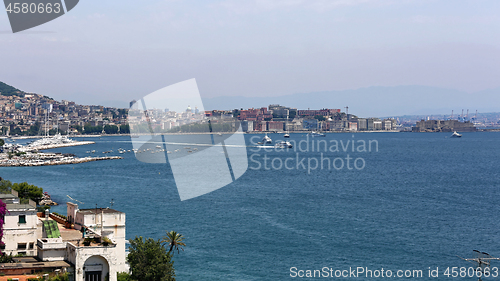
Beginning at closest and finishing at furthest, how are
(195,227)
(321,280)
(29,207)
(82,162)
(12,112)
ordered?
1. (29,207)
2. (321,280)
3. (195,227)
4. (82,162)
5. (12,112)

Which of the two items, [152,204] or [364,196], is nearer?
[152,204]

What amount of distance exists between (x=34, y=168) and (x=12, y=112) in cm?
8847

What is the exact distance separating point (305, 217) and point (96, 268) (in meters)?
11.4

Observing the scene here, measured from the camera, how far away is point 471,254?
13.9 m

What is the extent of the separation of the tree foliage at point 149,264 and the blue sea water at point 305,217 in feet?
8.33

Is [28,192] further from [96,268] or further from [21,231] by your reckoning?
[96,268]

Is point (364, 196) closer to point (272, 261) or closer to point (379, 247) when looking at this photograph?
point (379, 247)

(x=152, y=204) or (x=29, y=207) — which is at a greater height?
(x=29, y=207)

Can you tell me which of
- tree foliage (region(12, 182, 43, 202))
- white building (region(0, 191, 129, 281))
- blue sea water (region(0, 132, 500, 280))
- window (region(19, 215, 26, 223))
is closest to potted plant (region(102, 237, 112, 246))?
white building (region(0, 191, 129, 281))

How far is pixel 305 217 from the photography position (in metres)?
18.5

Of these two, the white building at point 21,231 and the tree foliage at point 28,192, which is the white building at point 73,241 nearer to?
the white building at point 21,231

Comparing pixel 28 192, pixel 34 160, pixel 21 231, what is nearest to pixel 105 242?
pixel 21 231

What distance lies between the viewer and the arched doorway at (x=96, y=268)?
7.97m

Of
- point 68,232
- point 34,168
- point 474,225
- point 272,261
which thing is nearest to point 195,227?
point 272,261
